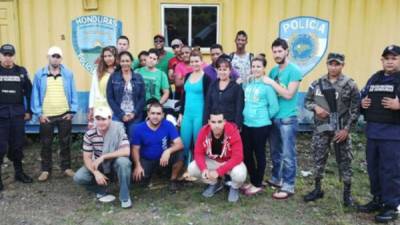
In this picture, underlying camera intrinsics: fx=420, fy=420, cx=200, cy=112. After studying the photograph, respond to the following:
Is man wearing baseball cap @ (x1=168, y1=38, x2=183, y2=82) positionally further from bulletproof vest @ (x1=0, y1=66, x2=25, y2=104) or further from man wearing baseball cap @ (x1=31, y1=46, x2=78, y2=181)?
bulletproof vest @ (x1=0, y1=66, x2=25, y2=104)

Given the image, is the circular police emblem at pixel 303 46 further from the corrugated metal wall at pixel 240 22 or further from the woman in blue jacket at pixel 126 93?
the woman in blue jacket at pixel 126 93

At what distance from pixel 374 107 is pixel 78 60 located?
16.9ft

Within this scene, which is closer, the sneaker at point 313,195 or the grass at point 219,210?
the grass at point 219,210

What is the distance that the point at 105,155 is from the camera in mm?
4707

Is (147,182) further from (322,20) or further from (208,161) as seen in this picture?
(322,20)

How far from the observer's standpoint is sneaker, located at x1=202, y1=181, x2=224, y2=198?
506 cm

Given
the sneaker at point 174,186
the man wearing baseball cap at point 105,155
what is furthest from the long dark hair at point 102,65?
the sneaker at point 174,186

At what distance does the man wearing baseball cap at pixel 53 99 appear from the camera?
17.8ft

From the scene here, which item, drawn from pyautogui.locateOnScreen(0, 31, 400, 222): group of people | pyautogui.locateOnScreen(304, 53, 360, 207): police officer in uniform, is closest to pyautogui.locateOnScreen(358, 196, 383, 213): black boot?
pyautogui.locateOnScreen(0, 31, 400, 222): group of people

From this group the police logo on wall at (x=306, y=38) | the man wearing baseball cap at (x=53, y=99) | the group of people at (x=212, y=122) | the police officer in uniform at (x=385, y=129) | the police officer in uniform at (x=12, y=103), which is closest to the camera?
the police officer in uniform at (x=385, y=129)

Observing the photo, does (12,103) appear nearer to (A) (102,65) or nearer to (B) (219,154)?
(A) (102,65)

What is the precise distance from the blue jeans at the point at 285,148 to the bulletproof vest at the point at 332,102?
36cm

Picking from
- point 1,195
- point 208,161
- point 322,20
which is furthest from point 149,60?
point 322,20

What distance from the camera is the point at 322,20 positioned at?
24.6 ft
